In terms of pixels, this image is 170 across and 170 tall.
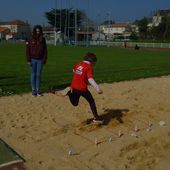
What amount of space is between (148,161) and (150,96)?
5.21 metres

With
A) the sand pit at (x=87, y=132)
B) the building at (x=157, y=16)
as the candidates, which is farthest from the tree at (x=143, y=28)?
the sand pit at (x=87, y=132)

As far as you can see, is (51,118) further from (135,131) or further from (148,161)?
(148,161)

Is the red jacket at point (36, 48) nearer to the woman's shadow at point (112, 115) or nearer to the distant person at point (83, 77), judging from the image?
the woman's shadow at point (112, 115)

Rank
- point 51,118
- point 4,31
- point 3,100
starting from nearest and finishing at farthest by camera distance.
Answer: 1. point 51,118
2. point 3,100
3. point 4,31

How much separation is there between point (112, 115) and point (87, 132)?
1.47 m

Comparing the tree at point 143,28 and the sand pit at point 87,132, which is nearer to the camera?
the sand pit at point 87,132

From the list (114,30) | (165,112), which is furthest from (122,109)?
(114,30)

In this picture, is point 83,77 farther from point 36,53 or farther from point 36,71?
point 36,71

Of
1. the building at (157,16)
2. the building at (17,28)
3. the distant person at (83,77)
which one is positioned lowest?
the building at (17,28)

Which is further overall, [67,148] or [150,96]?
[150,96]

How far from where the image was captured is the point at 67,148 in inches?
251

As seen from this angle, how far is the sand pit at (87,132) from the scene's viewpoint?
19.3ft

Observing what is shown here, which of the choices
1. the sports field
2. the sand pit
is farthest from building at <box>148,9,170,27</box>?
the sand pit

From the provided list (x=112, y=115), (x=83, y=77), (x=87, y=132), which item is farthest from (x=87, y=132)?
(x=112, y=115)
